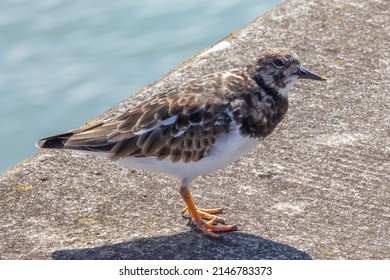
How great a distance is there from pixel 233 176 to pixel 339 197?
83 centimetres

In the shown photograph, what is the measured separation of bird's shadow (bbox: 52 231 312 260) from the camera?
18.1 feet

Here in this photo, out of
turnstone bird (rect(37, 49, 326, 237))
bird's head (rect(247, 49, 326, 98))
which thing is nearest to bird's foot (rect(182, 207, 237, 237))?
turnstone bird (rect(37, 49, 326, 237))

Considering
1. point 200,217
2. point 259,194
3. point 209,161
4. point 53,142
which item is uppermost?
point 53,142

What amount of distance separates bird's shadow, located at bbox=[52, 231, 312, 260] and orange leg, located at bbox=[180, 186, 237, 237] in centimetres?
8

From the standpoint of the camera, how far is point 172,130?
582 centimetres

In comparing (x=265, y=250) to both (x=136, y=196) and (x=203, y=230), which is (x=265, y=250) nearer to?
(x=203, y=230)

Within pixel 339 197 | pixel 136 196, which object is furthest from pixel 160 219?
pixel 339 197

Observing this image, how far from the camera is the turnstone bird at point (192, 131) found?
5762 millimetres

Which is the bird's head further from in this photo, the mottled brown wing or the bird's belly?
the bird's belly

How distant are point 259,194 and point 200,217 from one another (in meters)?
0.61

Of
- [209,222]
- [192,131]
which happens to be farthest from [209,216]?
[192,131]

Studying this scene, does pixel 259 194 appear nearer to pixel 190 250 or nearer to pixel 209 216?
pixel 209 216

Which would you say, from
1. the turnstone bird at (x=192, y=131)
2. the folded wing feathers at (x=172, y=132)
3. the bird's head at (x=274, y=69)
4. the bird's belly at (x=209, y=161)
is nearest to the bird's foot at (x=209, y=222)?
the turnstone bird at (x=192, y=131)

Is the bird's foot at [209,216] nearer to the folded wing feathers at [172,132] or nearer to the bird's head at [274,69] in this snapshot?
the folded wing feathers at [172,132]
